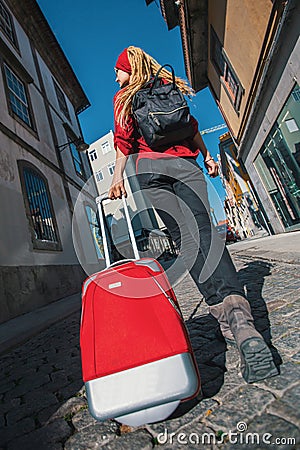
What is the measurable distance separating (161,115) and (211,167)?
0.58 metres

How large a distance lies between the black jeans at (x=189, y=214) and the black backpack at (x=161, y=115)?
0.50ft

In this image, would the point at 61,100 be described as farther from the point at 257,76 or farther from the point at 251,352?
the point at 251,352

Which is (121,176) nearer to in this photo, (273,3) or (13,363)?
(13,363)

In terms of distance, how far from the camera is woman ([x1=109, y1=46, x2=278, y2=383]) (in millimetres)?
1594

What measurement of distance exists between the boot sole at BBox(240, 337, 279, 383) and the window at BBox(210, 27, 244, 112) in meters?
8.47

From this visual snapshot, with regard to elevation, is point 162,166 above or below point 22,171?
below

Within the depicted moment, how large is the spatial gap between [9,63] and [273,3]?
8.29 meters

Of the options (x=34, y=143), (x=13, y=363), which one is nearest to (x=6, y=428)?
(x=13, y=363)

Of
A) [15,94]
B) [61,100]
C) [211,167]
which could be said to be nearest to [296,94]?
[211,167]

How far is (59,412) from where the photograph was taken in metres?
1.50

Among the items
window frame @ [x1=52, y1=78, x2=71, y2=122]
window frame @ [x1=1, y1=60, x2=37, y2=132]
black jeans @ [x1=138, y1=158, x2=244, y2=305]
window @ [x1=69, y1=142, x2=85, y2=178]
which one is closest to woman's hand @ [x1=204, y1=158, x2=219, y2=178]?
black jeans @ [x1=138, y1=158, x2=244, y2=305]

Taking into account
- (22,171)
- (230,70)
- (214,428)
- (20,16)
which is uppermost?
(20,16)

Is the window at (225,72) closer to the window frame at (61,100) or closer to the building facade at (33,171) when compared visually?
the building facade at (33,171)

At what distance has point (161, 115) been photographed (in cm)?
173
